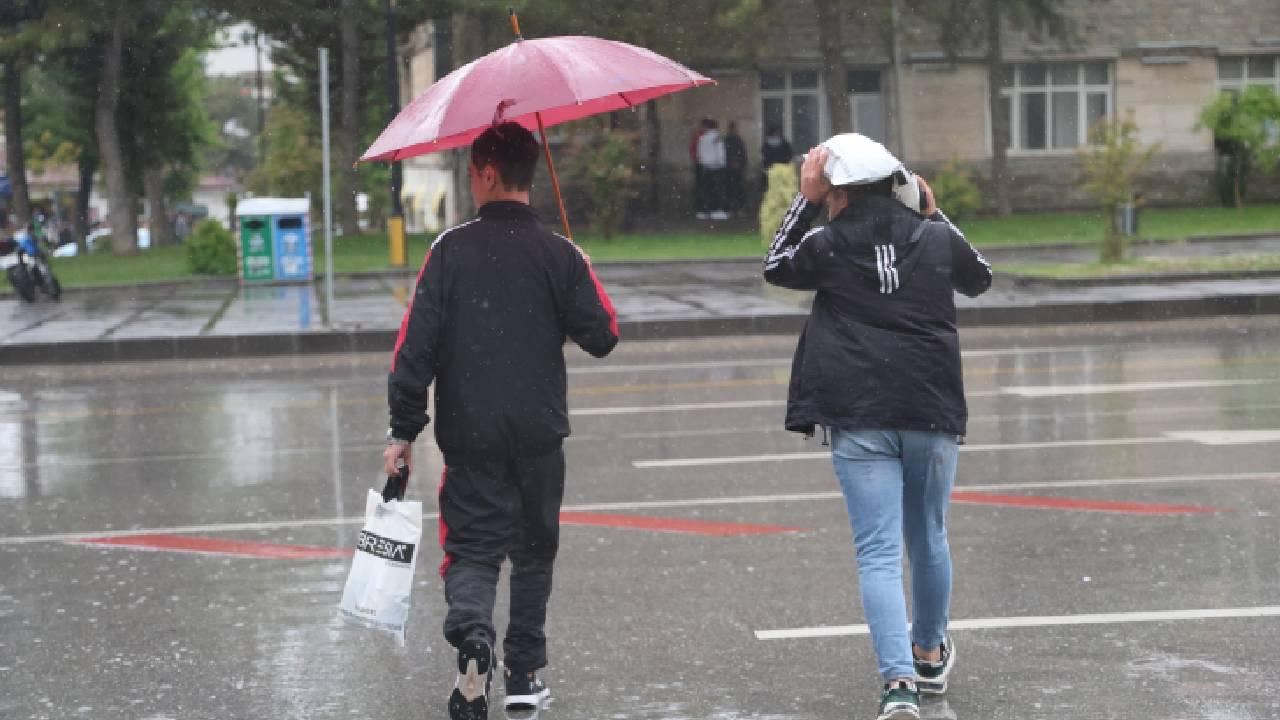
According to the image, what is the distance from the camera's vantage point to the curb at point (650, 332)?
59.4 ft

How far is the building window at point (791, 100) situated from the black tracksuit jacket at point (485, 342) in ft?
119

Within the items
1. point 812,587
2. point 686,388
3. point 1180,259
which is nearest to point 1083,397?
point 686,388

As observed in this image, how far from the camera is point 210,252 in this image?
1113 inches

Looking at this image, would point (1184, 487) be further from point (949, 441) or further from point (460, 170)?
point (460, 170)

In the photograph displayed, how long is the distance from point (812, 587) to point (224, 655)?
2.23 metres

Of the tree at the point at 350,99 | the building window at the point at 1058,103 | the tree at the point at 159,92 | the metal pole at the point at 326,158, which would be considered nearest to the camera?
the metal pole at the point at 326,158

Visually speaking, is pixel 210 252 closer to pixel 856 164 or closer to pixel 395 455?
pixel 395 455

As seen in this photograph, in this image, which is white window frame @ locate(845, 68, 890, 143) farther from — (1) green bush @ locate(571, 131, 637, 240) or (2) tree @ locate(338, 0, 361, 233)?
(2) tree @ locate(338, 0, 361, 233)

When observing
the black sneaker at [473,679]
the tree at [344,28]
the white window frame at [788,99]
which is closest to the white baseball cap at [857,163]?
the black sneaker at [473,679]

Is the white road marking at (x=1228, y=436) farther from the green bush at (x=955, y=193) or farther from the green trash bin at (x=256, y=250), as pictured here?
the green bush at (x=955, y=193)

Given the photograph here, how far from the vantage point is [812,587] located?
7.14m

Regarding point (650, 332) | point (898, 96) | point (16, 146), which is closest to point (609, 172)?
point (898, 96)

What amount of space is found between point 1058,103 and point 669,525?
36091 mm

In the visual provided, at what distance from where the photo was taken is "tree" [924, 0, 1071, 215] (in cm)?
3756
